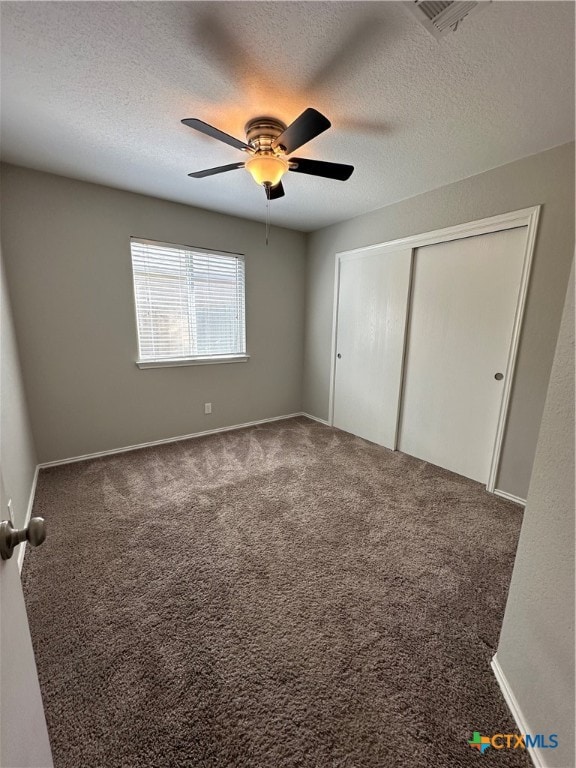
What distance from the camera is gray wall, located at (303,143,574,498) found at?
200 cm

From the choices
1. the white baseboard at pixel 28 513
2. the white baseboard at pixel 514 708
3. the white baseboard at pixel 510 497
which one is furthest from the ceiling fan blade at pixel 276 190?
the white baseboard at pixel 510 497

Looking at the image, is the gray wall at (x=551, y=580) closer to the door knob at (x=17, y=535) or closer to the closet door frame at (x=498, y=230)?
the door knob at (x=17, y=535)

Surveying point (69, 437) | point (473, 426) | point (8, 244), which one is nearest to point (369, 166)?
point (473, 426)

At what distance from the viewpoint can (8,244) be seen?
2.38 m

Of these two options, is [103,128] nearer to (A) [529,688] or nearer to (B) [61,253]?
(B) [61,253]

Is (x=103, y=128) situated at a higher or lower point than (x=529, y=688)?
higher

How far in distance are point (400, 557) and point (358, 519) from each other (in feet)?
1.23

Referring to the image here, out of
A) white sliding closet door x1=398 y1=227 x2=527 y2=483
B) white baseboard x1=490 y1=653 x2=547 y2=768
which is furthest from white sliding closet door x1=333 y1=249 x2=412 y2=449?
white baseboard x1=490 y1=653 x2=547 y2=768

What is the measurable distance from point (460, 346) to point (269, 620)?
2.42 m

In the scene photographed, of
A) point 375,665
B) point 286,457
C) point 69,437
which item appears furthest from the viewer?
point 286,457

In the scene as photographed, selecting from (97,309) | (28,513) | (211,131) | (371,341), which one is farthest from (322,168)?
(28,513)

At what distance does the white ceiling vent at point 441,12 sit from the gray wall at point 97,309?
259 centimetres

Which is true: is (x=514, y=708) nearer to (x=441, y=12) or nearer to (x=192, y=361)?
(x=441, y=12)

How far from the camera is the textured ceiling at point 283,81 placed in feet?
3.89
